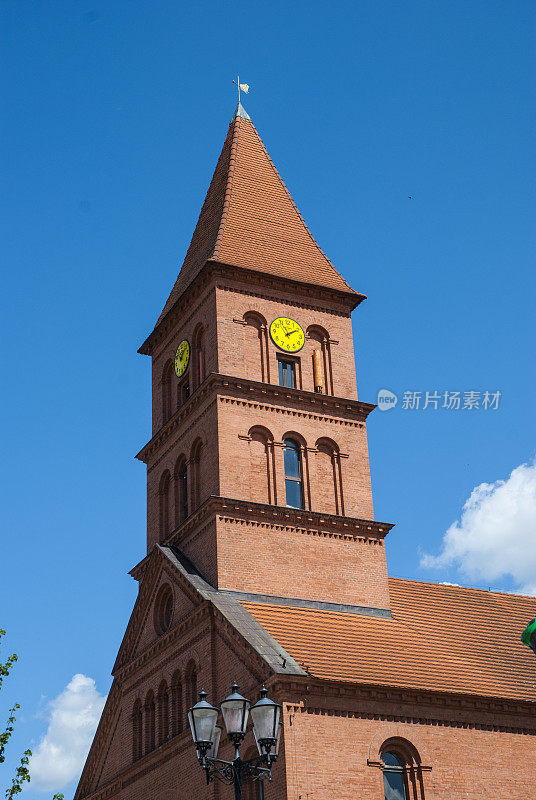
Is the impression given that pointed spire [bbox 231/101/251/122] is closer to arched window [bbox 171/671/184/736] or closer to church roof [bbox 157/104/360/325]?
church roof [bbox 157/104/360/325]

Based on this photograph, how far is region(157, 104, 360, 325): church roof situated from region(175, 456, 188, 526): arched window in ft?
20.2

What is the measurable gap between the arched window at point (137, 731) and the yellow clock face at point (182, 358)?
421 inches

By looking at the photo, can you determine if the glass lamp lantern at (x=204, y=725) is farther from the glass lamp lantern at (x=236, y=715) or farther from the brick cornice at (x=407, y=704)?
the brick cornice at (x=407, y=704)

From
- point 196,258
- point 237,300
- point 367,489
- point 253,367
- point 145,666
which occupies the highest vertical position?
point 196,258

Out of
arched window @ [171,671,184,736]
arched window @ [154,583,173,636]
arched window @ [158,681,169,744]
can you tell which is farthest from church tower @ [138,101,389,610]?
arched window @ [158,681,169,744]

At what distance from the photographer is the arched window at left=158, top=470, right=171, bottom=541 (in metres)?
33.4

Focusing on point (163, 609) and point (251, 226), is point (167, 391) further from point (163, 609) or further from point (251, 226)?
point (163, 609)

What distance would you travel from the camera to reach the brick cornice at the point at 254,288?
1299 inches

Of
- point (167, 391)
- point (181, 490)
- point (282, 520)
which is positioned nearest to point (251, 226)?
point (167, 391)

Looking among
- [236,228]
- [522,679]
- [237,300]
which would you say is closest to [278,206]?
[236,228]

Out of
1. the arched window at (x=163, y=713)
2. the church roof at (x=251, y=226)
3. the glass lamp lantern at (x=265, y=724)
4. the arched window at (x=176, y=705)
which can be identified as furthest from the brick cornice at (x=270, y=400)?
the glass lamp lantern at (x=265, y=724)

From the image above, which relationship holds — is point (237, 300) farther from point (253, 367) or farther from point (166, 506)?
point (166, 506)

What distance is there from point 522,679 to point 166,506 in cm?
1229

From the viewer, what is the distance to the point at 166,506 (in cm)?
3375
